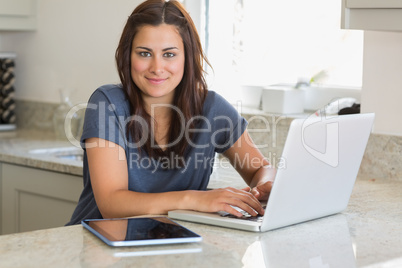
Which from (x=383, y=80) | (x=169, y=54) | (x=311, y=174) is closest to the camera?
(x=311, y=174)

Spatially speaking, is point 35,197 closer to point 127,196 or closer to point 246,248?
point 127,196

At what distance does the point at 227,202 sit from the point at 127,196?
0.27m

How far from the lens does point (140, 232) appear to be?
1.30 meters

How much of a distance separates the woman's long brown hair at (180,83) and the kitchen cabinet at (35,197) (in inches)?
25.1

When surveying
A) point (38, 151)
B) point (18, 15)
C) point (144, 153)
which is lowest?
point (38, 151)

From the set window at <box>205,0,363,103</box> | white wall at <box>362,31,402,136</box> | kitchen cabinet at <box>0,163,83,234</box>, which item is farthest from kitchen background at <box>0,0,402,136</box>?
white wall at <box>362,31,402,136</box>

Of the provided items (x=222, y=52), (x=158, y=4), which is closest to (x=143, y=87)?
(x=158, y=4)

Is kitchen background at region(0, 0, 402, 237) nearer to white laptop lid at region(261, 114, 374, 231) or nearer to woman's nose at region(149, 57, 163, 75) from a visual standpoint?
white laptop lid at region(261, 114, 374, 231)

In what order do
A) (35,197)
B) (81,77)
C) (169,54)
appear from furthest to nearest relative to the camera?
(81,77) < (35,197) < (169,54)

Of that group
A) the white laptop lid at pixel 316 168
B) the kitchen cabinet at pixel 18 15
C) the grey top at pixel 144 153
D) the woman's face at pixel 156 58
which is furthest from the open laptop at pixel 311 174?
the kitchen cabinet at pixel 18 15

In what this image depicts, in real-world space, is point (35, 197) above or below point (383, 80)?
below

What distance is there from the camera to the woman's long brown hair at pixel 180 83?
182 centimetres

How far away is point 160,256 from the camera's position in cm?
119

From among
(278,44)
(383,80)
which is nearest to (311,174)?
(383,80)
